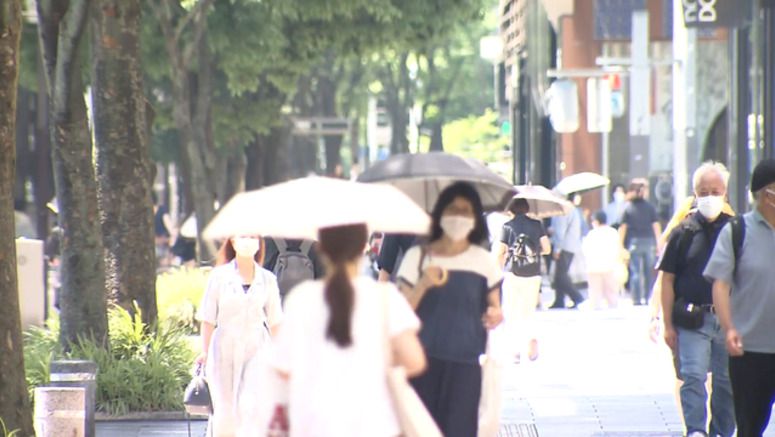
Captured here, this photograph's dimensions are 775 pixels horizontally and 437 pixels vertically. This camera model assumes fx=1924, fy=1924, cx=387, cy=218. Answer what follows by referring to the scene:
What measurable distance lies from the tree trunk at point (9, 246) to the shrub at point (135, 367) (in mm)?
3265

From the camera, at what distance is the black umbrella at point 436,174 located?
919 cm

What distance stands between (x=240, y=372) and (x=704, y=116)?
2991 centimetres

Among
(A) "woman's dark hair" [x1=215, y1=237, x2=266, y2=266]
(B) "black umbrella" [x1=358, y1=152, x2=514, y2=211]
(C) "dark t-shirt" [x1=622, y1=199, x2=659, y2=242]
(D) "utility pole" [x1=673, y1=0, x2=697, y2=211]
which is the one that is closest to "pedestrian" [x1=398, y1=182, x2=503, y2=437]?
(B) "black umbrella" [x1=358, y1=152, x2=514, y2=211]

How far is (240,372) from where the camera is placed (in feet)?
35.3

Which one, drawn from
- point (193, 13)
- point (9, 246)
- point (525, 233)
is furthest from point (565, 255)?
point (9, 246)

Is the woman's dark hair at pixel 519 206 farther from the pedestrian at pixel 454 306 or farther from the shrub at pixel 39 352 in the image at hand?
the pedestrian at pixel 454 306

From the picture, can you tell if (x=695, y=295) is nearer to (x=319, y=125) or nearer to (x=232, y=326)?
(x=232, y=326)

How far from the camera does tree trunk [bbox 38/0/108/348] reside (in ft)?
48.5

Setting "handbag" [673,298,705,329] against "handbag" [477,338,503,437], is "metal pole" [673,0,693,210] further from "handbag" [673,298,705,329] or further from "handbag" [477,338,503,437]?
"handbag" [477,338,503,437]

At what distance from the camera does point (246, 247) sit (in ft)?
35.0

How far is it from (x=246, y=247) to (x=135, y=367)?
3956 millimetres

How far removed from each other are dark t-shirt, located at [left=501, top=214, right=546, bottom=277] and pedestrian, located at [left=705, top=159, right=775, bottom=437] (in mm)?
8378

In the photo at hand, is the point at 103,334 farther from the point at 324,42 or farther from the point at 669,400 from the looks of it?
the point at 324,42

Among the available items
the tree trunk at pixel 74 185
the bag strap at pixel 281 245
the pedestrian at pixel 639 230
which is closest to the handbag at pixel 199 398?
the bag strap at pixel 281 245
